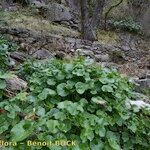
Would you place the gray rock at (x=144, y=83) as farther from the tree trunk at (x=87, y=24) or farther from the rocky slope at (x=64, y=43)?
the tree trunk at (x=87, y=24)

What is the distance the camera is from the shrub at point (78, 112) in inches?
120

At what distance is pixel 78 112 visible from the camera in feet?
10.5

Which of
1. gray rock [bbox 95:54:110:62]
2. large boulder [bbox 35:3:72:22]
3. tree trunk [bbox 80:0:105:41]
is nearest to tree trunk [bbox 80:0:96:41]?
tree trunk [bbox 80:0:105:41]

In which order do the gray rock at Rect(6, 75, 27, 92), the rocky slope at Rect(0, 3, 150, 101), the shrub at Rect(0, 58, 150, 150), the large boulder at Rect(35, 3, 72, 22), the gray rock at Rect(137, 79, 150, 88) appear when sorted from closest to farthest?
the shrub at Rect(0, 58, 150, 150)
the gray rock at Rect(6, 75, 27, 92)
the gray rock at Rect(137, 79, 150, 88)
the rocky slope at Rect(0, 3, 150, 101)
the large boulder at Rect(35, 3, 72, 22)

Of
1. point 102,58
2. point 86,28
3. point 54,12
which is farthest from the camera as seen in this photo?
point 54,12

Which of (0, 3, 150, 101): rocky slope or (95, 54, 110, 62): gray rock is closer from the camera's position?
(0, 3, 150, 101): rocky slope

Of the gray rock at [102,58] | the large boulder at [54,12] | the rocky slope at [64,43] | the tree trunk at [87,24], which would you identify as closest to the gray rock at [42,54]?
the rocky slope at [64,43]

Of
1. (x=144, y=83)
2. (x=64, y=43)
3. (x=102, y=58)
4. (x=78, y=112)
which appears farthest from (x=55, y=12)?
(x=78, y=112)

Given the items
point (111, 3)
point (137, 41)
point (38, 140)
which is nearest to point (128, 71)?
point (38, 140)

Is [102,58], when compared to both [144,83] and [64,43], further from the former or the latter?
[144,83]

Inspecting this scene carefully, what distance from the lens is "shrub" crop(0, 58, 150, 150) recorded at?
3.05 metres

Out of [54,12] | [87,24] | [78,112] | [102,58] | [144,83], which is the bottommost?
[54,12]

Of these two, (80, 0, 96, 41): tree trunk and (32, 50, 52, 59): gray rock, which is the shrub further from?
(80, 0, 96, 41): tree trunk

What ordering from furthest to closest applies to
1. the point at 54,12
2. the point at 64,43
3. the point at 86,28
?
the point at 54,12, the point at 86,28, the point at 64,43
